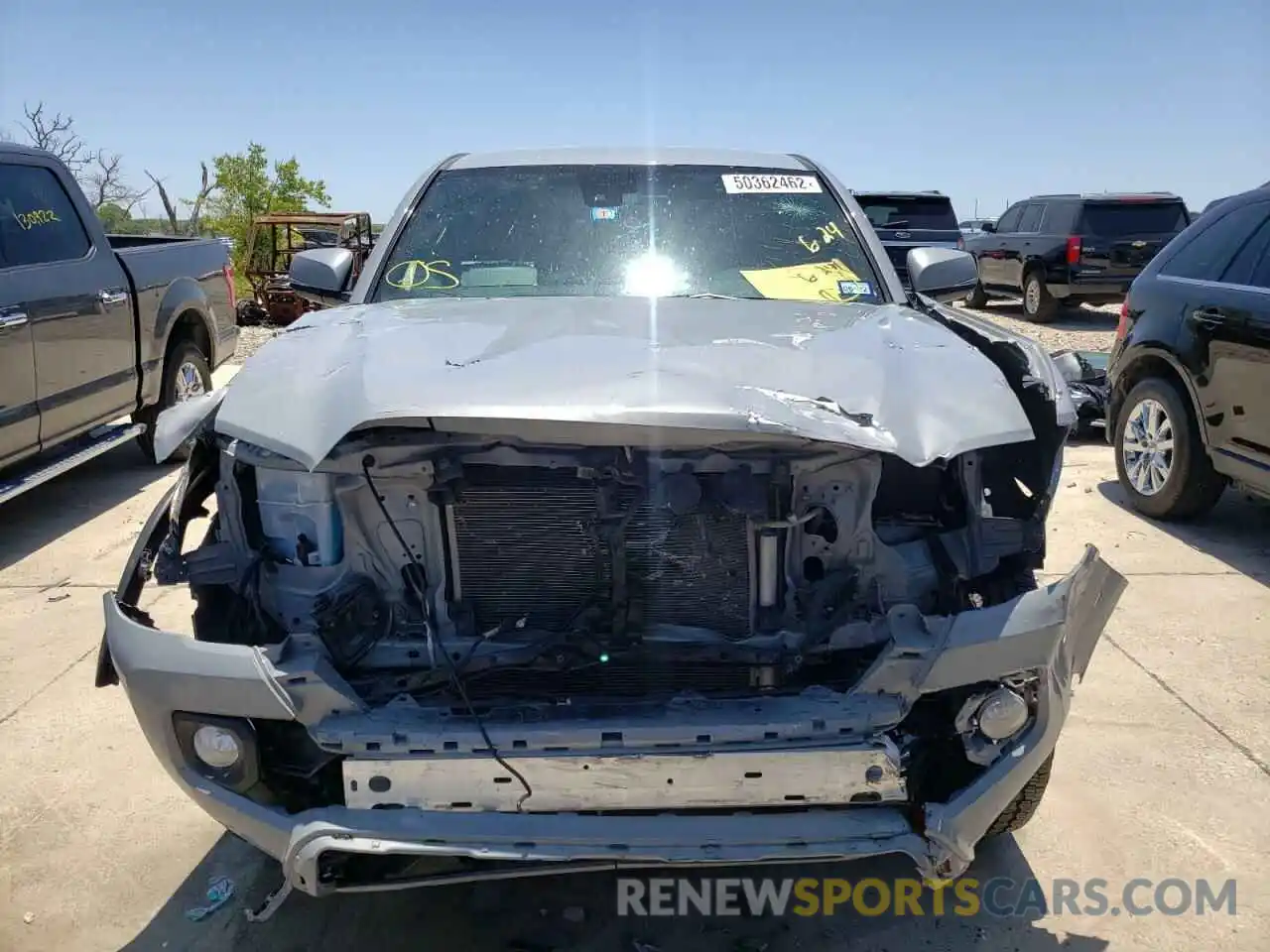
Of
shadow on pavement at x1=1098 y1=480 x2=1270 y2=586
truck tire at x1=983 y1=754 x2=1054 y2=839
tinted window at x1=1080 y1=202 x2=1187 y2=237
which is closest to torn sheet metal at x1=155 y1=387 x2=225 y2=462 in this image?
truck tire at x1=983 y1=754 x2=1054 y2=839

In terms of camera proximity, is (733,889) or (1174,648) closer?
(733,889)

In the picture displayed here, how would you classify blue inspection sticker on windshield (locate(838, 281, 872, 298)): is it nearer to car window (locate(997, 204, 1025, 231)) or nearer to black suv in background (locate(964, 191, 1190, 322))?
→ black suv in background (locate(964, 191, 1190, 322))

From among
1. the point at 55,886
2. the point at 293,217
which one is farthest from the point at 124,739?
the point at 293,217

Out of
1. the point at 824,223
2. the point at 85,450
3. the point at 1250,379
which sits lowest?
the point at 85,450

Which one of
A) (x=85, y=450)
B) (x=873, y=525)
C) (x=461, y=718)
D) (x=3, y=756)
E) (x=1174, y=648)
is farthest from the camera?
(x=85, y=450)

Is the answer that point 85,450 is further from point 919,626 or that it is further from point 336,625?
point 919,626

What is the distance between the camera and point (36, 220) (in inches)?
221

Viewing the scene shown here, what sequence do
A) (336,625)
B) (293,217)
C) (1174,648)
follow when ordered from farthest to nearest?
1. (293,217)
2. (1174,648)
3. (336,625)

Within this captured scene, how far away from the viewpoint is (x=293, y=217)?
1838 centimetres

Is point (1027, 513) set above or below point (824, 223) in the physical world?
below

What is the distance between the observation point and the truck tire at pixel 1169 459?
5.34 metres

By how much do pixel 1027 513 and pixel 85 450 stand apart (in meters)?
5.24

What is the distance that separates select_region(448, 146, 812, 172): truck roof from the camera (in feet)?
12.7

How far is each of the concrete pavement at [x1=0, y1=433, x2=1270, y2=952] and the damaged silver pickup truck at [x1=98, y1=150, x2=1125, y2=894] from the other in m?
0.41
